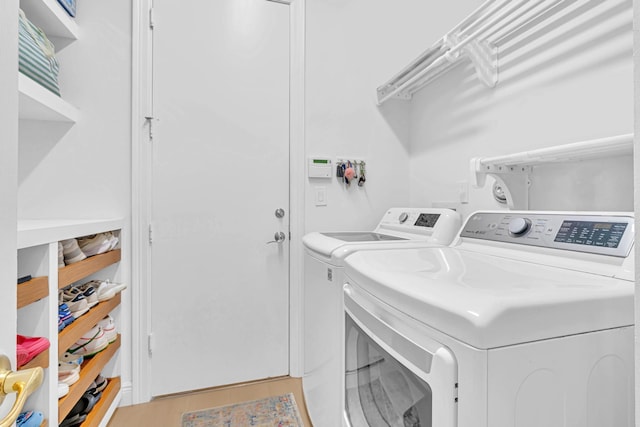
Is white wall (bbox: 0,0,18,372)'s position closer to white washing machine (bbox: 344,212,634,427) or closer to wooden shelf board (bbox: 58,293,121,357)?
white washing machine (bbox: 344,212,634,427)

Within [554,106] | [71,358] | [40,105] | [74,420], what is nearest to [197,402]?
[74,420]

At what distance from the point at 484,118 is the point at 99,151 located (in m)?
2.05

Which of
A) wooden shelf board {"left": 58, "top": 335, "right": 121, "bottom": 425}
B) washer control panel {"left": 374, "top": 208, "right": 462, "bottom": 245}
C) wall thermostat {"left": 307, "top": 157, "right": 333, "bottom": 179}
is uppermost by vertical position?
wall thermostat {"left": 307, "top": 157, "right": 333, "bottom": 179}

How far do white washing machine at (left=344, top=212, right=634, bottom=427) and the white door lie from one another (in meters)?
1.16

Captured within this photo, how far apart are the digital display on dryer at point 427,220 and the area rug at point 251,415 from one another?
119 cm

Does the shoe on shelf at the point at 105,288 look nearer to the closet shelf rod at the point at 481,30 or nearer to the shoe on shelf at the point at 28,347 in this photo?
the shoe on shelf at the point at 28,347

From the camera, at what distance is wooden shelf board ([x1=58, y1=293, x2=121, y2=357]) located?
1168 mm

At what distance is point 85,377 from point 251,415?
80 cm

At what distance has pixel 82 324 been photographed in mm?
1312

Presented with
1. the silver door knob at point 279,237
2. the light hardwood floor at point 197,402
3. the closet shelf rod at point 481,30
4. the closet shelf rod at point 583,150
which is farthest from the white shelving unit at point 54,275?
the closet shelf rod at point 481,30

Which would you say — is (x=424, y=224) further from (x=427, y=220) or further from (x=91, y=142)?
(x=91, y=142)

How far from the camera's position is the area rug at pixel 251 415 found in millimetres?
1569

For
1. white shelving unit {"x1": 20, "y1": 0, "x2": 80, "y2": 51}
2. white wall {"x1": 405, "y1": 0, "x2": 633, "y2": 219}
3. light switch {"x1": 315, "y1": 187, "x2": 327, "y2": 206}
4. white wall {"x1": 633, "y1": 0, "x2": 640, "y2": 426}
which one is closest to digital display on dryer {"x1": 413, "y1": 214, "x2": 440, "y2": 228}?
white wall {"x1": 405, "y1": 0, "x2": 633, "y2": 219}

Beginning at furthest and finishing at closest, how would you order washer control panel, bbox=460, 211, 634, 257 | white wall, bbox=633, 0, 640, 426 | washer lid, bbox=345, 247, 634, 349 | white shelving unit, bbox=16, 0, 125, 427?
white shelving unit, bbox=16, 0, 125, 427
washer control panel, bbox=460, 211, 634, 257
washer lid, bbox=345, 247, 634, 349
white wall, bbox=633, 0, 640, 426
